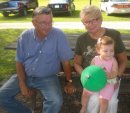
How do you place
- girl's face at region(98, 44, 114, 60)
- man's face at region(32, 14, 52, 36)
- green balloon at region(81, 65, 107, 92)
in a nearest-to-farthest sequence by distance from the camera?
green balloon at region(81, 65, 107, 92) → girl's face at region(98, 44, 114, 60) → man's face at region(32, 14, 52, 36)

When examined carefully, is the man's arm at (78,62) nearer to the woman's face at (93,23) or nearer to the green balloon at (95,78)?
the woman's face at (93,23)

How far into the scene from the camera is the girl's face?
3.63 meters

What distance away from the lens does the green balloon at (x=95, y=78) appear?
3.52 m

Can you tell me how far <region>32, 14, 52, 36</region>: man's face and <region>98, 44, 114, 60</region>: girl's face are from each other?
69 centimetres

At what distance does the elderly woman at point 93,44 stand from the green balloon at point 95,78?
268 millimetres

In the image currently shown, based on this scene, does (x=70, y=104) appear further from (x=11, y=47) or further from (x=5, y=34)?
(x=5, y=34)

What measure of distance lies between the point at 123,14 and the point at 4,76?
16.1 meters

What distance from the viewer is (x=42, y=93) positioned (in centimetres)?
405

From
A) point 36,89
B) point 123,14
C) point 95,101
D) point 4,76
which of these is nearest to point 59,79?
point 36,89

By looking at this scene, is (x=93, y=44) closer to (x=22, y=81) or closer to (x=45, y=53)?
(x=45, y=53)

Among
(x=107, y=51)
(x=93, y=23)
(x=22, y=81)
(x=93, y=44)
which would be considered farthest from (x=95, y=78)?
(x=22, y=81)

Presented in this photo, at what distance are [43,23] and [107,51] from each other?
0.81 meters

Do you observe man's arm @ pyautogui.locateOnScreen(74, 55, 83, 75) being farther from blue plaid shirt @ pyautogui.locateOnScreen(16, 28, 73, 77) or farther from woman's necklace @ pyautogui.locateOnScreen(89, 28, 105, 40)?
woman's necklace @ pyautogui.locateOnScreen(89, 28, 105, 40)

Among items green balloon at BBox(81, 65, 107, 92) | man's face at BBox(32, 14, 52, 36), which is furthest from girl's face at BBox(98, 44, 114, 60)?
man's face at BBox(32, 14, 52, 36)
